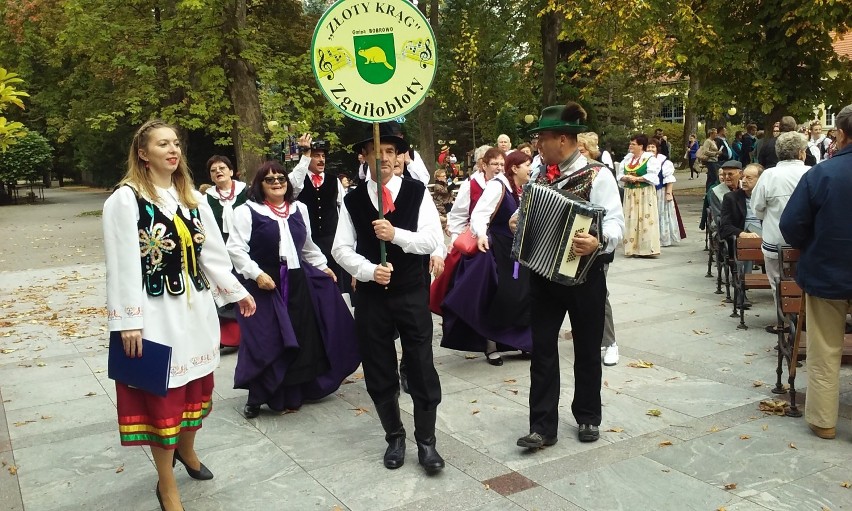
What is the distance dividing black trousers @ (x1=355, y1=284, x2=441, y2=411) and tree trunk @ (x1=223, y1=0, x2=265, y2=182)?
12831mm

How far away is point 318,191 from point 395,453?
3890 millimetres

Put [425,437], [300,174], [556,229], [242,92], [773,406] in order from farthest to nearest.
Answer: [242,92]
[300,174]
[773,406]
[425,437]
[556,229]

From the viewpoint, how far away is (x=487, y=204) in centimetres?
680

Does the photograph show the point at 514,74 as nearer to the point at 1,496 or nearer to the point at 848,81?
the point at 848,81

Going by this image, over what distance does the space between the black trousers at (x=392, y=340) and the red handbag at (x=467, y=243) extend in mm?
2145

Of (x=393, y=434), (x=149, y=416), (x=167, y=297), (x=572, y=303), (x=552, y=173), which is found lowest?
(x=393, y=434)

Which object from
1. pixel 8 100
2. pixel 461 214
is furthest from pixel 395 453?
pixel 8 100

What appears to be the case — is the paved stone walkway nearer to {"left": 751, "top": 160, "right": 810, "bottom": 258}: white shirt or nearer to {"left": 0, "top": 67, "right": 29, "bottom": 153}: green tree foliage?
{"left": 751, "top": 160, "right": 810, "bottom": 258}: white shirt

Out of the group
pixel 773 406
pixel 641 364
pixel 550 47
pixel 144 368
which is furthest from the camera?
pixel 550 47

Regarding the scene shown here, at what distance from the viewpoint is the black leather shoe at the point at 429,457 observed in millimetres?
4605

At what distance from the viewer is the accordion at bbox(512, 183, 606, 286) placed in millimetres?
4492

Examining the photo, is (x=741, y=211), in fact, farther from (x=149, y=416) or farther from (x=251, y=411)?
(x=149, y=416)

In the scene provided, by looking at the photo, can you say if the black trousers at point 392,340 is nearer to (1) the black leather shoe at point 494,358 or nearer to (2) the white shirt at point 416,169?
(1) the black leather shoe at point 494,358

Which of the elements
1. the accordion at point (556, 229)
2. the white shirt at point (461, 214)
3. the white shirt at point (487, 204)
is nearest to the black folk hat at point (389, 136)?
the accordion at point (556, 229)
